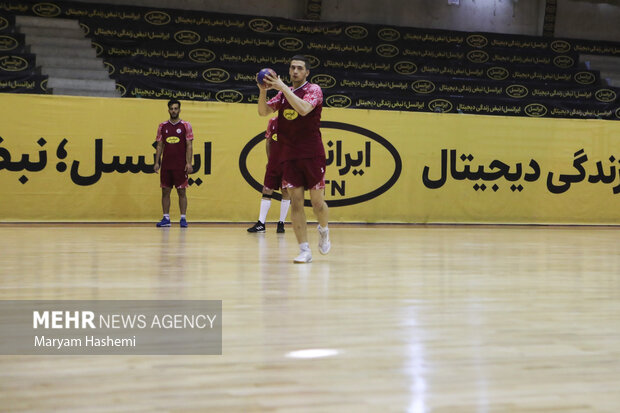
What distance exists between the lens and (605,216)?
551 inches

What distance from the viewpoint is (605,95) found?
18031 mm

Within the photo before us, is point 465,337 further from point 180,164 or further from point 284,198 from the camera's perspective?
point 180,164

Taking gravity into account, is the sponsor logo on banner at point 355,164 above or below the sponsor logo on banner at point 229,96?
below

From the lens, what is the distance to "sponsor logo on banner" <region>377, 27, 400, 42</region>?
1916cm

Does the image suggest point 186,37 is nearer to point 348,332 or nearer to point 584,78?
point 584,78

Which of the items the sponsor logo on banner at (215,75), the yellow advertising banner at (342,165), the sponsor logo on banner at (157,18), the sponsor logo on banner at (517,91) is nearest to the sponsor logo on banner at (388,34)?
the sponsor logo on banner at (517,91)

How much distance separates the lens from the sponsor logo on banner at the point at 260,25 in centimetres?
1847

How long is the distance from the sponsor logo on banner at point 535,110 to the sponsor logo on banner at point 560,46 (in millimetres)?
3688

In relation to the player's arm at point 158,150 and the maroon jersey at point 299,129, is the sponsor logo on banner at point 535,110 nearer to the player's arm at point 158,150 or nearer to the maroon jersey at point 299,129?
the player's arm at point 158,150

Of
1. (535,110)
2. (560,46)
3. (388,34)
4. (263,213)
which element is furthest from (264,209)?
(560,46)

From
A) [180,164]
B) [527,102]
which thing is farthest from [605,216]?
[180,164]

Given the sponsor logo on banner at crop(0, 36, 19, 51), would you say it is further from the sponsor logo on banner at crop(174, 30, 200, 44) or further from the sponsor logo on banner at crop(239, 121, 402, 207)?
the sponsor logo on banner at crop(239, 121, 402, 207)

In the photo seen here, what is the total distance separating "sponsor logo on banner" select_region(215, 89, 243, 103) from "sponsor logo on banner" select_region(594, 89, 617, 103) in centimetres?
829

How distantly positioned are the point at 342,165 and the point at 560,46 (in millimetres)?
9934
